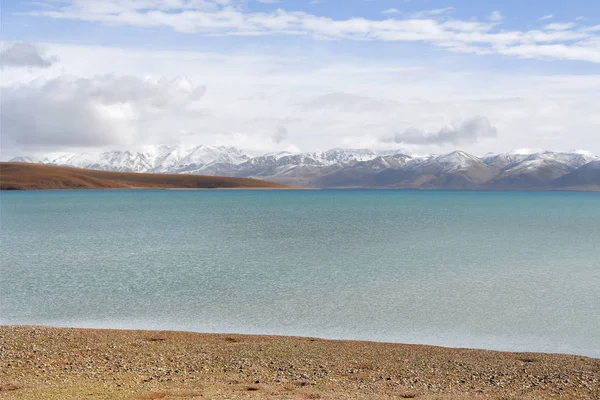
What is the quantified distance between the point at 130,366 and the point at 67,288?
59.5ft

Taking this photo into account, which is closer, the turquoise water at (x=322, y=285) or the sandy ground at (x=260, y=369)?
the sandy ground at (x=260, y=369)

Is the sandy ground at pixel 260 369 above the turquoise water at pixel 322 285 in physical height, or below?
above

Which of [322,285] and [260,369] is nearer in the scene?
[260,369]

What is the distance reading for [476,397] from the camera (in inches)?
603

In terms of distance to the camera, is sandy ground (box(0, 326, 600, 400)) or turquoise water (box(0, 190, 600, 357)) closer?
sandy ground (box(0, 326, 600, 400))

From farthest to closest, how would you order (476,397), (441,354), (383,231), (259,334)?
1. (383,231)
2. (259,334)
3. (441,354)
4. (476,397)

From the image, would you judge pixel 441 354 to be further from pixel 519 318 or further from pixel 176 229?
pixel 176 229

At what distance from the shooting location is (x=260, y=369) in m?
18.0

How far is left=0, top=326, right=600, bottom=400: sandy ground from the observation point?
15.2 meters

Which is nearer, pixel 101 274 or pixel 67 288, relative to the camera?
pixel 67 288

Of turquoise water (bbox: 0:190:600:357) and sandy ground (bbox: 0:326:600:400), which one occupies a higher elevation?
sandy ground (bbox: 0:326:600:400)

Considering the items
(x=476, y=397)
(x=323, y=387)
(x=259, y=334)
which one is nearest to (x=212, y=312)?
(x=259, y=334)

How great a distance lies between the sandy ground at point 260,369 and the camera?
1517 cm

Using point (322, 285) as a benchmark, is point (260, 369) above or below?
above
